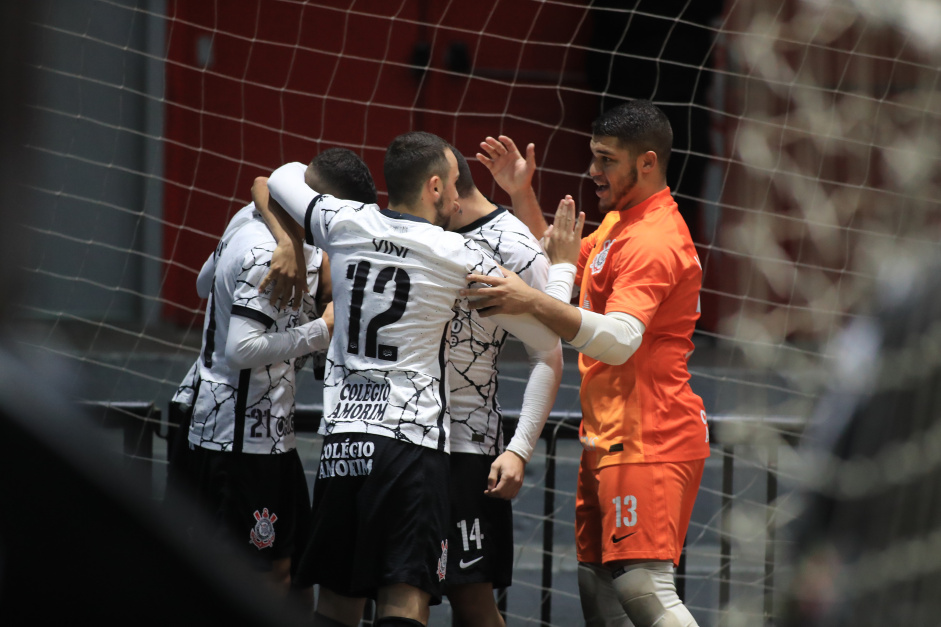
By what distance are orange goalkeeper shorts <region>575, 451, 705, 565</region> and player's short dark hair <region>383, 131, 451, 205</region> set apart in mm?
931

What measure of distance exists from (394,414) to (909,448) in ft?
5.72

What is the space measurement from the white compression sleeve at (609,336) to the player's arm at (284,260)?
2.83 ft

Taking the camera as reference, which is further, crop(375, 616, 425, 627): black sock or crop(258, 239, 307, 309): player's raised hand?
crop(258, 239, 307, 309): player's raised hand

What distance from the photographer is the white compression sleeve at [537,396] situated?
2695 millimetres

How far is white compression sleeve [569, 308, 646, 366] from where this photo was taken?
2.49m

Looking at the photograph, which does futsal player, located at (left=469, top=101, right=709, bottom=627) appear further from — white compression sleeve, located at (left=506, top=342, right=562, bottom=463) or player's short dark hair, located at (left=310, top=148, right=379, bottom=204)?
player's short dark hair, located at (left=310, top=148, right=379, bottom=204)

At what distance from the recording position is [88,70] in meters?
5.40

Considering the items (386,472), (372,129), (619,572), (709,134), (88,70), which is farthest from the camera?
(372,129)

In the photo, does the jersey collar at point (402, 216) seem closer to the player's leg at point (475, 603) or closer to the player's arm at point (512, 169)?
the player's arm at point (512, 169)

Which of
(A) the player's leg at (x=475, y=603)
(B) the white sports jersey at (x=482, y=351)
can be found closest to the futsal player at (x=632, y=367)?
(B) the white sports jersey at (x=482, y=351)

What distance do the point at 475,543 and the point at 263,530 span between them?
69cm

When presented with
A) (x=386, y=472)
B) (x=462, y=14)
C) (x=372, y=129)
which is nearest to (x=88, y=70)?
(x=372, y=129)

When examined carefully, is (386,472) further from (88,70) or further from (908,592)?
(88,70)

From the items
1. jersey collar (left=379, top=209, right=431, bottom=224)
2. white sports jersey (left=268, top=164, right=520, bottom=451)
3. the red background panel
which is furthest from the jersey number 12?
the red background panel
